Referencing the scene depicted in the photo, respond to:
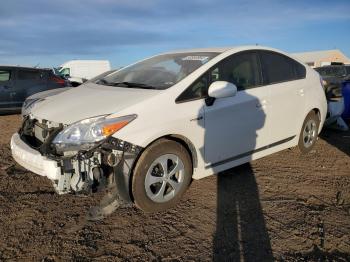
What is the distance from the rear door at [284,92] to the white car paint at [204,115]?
0.01m

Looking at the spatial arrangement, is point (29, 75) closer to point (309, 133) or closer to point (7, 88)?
point (7, 88)

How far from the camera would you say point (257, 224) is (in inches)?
147

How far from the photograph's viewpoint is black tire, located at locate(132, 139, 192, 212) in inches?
148

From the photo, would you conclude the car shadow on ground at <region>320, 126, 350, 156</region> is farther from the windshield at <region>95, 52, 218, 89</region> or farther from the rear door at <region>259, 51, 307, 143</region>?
the windshield at <region>95, 52, 218, 89</region>

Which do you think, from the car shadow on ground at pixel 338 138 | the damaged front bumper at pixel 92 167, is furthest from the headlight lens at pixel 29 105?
the car shadow on ground at pixel 338 138

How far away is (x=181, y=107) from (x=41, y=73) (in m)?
8.43

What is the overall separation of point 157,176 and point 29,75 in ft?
27.9

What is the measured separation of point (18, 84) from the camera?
1093 cm

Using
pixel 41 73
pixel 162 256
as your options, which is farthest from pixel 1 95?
pixel 162 256

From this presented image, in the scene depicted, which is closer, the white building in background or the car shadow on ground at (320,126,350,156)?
the car shadow on ground at (320,126,350,156)

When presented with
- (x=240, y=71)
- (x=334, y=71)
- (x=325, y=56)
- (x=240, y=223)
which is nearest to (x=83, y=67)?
(x=334, y=71)

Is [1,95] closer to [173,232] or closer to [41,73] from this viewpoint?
[41,73]

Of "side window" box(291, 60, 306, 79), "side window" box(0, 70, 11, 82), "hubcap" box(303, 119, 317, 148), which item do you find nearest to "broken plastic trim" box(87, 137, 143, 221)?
"side window" box(291, 60, 306, 79)

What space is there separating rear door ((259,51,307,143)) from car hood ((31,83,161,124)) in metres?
1.86
